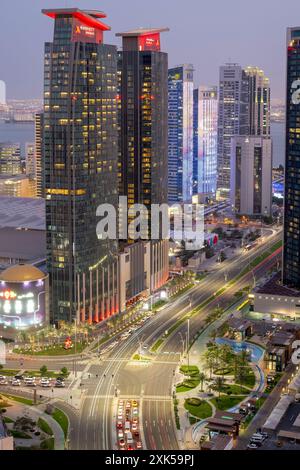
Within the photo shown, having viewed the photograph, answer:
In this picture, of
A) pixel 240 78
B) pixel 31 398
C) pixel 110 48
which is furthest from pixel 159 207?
pixel 240 78

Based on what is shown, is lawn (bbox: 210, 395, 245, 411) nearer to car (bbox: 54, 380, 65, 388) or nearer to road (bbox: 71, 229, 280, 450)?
road (bbox: 71, 229, 280, 450)

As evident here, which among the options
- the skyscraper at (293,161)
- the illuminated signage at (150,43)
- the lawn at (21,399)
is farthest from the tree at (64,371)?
the illuminated signage at (150,43)

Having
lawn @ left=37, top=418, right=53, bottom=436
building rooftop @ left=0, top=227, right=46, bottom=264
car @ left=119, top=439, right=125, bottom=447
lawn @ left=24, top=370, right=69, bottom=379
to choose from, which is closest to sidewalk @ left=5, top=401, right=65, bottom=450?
lawn @ left=37, top=418, right=53, bottom=436

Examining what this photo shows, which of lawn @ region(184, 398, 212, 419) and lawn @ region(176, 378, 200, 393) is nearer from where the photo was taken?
lawn @ region(184, 398, 212, 419)

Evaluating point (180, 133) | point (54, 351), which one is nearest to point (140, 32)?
point (54, 351)

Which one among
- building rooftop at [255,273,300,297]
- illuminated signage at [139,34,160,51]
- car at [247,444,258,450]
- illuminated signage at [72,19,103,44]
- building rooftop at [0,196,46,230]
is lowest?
car at [247,444,258,450]
